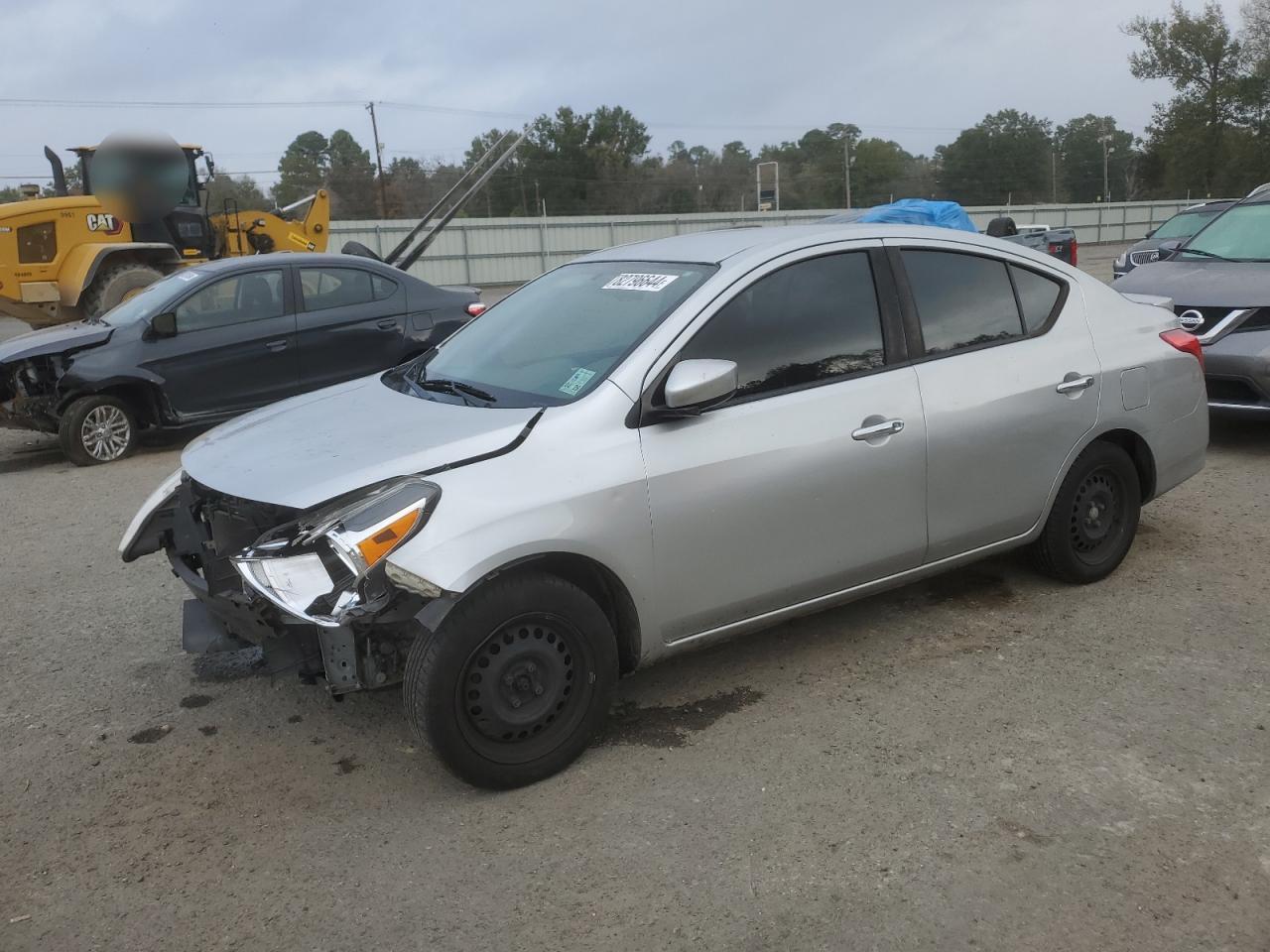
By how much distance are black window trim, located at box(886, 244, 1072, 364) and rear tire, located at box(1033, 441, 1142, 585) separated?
61cm

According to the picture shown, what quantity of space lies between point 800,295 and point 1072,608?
1.94 m

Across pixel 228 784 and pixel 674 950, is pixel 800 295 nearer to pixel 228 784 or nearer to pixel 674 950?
pixel 674 950

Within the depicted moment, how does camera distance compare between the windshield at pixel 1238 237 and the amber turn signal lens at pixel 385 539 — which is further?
the windshield at pixel 1238 237

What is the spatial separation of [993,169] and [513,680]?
7407 centimetres

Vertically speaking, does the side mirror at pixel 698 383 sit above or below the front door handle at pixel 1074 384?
above

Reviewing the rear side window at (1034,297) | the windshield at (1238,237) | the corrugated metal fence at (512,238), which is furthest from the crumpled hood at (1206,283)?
the corrugated metal fence at (512,238)

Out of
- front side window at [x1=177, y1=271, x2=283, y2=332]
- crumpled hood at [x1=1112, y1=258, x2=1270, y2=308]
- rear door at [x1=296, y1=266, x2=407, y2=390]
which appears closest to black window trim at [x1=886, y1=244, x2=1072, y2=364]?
crumpled hood at [x1=1112, y1=258, x2=1270, y2=308]

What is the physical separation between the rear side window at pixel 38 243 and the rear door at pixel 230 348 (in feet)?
23.1

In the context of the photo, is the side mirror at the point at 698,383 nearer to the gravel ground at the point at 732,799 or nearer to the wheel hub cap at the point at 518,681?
the wheel hub cap at the point at 518,681

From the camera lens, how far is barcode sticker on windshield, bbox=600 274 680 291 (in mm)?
4020

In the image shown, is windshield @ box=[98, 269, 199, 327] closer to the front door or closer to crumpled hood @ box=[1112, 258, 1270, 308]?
the front door

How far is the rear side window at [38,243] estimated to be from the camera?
14.2m

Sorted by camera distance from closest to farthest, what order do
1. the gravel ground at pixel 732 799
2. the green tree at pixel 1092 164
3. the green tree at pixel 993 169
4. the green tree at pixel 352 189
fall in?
the gravel ground at pixel 732 799 → the green tree at pixel 352 189 → the green tree at pixel 993 169 → the green tree at pixel 1092 164

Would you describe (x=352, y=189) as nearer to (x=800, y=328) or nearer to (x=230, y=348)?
(x=230, y=348)
